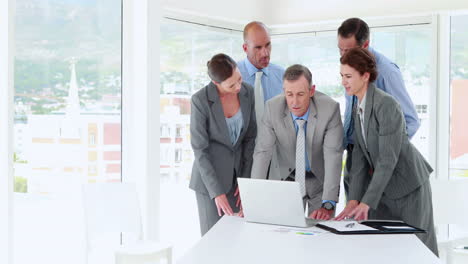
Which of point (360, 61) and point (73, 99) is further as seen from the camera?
point (73, 99)

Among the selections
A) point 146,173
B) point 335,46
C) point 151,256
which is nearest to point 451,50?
point 335,46

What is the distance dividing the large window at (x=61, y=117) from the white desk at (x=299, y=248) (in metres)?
1.50

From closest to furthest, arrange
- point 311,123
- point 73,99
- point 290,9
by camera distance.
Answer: point 311,123 < point 73,99 < point 290,9

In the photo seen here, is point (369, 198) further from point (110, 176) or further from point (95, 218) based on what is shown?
point (110, 176)

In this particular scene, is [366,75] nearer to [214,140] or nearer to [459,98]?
[214,140]

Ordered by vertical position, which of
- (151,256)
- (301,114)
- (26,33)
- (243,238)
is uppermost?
(26,33)

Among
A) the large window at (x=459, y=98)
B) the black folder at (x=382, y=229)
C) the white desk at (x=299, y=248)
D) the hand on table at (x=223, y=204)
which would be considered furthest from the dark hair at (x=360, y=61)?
the large window at (x=459, y=98)

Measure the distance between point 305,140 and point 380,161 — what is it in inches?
16.3

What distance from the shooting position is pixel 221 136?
342 centimetres

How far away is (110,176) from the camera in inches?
171

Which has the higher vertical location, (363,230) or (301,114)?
(301,114)

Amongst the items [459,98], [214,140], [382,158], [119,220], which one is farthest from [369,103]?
[459,98]

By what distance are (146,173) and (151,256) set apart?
1.11 meters

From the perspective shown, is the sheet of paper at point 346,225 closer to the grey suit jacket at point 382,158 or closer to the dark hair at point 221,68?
the grey suit jacket at point 382,158
